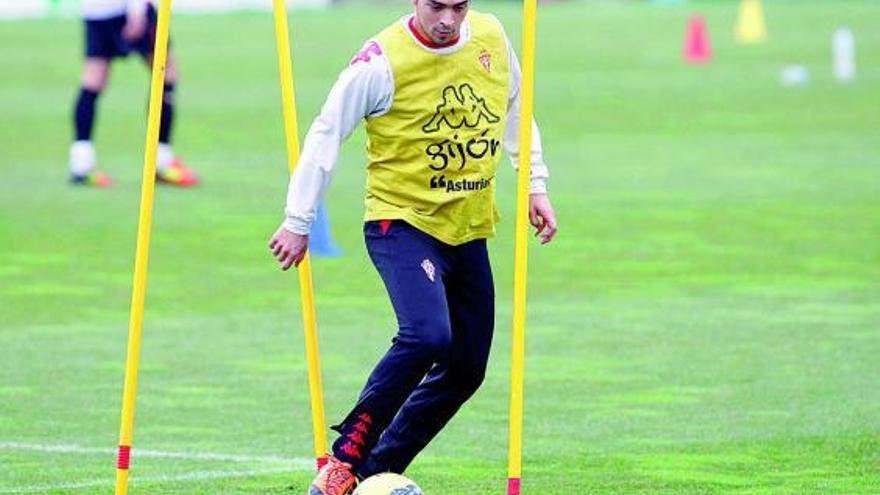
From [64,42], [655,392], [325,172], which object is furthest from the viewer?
[64,42]

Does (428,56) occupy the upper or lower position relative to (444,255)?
upper

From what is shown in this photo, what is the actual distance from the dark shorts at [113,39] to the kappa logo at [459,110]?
442 inches

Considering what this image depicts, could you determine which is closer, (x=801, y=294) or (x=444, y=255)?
(x=444, y=255)

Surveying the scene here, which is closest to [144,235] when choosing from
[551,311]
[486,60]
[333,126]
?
[333,126]

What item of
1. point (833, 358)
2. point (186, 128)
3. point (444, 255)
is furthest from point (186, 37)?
point (444, 255)

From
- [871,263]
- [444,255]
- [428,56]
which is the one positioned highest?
[428,56]

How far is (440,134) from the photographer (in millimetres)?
7465

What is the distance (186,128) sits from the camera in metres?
25.2

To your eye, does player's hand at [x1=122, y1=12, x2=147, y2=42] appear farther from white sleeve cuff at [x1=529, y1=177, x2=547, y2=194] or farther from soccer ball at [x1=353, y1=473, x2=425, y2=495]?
soccer ball at [x1=353, y1=473, x2=425, y2=495]

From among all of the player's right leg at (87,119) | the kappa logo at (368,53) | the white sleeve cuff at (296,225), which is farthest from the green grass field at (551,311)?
the kappa logo at (368,53)

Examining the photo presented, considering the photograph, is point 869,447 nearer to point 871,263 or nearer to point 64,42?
point 871,263

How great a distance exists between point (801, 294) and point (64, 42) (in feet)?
94.5

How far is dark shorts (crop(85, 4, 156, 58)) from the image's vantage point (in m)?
18.5

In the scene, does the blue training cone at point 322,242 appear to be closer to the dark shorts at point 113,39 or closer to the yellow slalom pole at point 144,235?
the dark shorts at point 113,39
